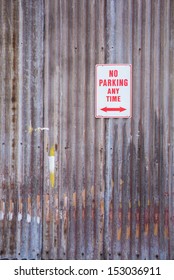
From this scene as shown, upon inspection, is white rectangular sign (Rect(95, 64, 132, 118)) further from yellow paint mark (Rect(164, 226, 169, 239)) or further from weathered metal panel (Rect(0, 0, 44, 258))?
yellow paint mark (Rect(164, 226, 169, 239))

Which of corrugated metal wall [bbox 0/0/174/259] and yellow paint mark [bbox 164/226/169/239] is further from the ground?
corrugated metal wall [bbox 0/0/174/259]

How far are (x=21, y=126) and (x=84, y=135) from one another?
612 mm

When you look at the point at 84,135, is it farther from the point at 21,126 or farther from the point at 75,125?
the point at 21,126

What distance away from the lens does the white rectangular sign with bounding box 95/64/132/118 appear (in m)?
3.47

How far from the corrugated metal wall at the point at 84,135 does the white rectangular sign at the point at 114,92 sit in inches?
2.4

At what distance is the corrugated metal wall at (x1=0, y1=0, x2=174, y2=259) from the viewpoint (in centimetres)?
348

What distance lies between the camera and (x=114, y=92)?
3480mm

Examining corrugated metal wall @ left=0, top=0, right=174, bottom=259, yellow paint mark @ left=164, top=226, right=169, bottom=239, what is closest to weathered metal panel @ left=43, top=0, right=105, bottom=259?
corrugated metal wall @ left=0, top=0, right=174, bottom=259

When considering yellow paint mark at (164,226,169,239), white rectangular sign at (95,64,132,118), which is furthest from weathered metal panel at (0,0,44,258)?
yellow paint mark at (164,226,169,239)

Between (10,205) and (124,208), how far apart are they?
1.09 m

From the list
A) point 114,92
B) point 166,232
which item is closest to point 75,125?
point 114,92

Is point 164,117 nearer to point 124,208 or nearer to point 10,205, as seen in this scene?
point 124,208

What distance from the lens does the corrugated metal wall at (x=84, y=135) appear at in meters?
3.48
